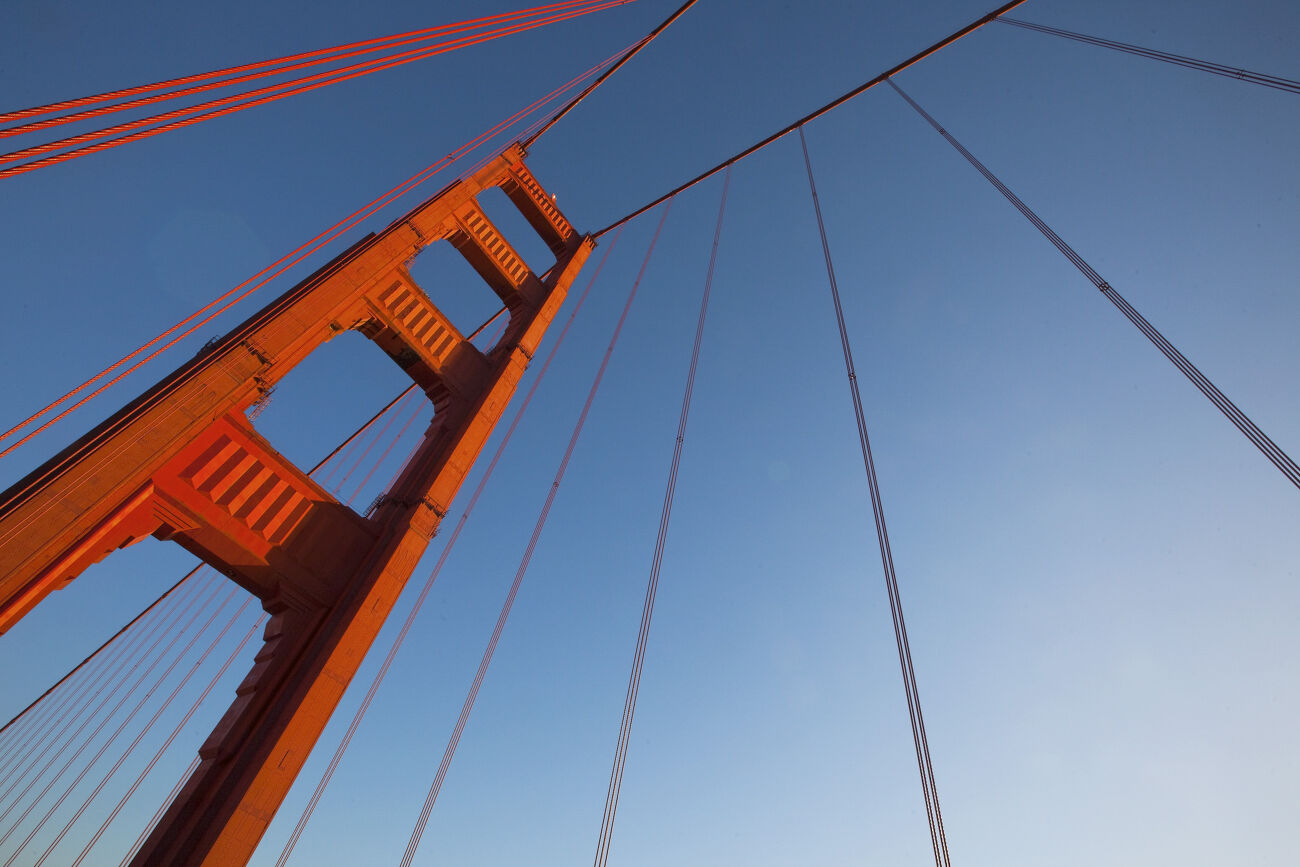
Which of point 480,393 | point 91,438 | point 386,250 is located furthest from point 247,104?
point 480,393

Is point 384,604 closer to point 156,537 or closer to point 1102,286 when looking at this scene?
point 156,537

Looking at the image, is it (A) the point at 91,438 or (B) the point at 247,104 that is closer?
(A) the point at 91,438

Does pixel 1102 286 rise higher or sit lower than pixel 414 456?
lower

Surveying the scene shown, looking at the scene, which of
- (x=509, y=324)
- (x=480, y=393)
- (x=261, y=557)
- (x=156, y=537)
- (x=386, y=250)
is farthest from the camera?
(x=509, y=324)

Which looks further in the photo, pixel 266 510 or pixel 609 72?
pixel 609 72

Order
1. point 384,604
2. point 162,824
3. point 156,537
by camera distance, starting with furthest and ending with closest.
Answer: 1. point 384,604
2. point 156,537
3. point 162,824

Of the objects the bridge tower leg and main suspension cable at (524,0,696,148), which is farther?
main suspension cable at (524,0,696,148)

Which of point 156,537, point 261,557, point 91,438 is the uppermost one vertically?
point 91,438

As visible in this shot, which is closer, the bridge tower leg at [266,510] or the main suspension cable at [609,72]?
the bridge tower leg at [266,510]
